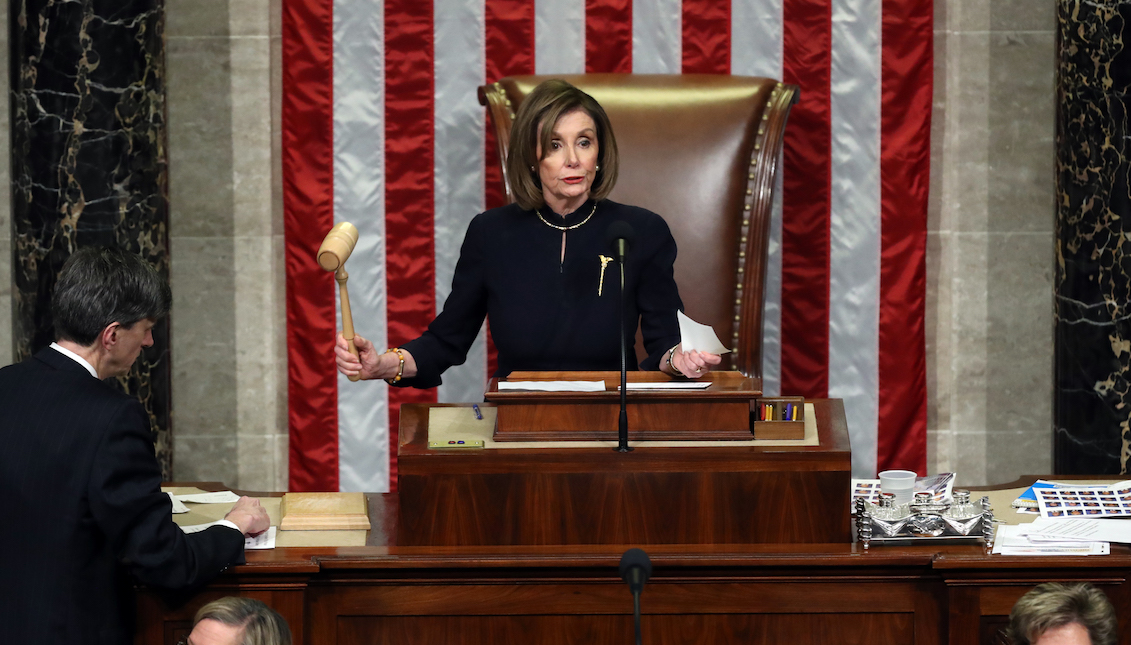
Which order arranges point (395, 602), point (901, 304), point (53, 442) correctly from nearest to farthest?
point (53, 442) → point (395, 602) → point (901, 304)

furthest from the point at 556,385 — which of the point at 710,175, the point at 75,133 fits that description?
the point at 75,133

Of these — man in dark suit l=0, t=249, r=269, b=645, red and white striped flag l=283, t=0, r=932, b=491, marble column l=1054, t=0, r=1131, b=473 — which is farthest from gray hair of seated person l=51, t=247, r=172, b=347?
marble column l=1054, t=0, r=1131, b=473

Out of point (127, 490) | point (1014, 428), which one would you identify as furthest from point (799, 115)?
point (127, 490)

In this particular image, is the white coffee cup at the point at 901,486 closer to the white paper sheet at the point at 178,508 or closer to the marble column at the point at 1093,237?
the white paper sheet at the point at 178,508

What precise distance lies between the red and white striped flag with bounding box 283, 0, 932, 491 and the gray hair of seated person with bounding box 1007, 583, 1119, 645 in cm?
264

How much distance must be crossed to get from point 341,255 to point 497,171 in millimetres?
2263

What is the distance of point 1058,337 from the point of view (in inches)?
192

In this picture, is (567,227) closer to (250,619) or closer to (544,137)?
(544,137)

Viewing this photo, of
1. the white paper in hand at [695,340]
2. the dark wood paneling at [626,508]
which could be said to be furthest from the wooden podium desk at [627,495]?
the white paper in hand at [695,340]

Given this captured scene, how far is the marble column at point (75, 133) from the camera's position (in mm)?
4551

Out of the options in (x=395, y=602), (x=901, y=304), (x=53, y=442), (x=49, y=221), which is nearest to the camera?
(x=53, y=442)

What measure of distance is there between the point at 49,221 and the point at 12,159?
11.0 inches

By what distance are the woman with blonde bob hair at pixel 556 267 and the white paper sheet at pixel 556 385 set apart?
0.37 meters

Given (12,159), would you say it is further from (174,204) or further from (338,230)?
(338,230)
